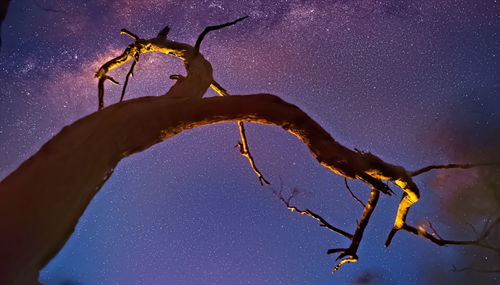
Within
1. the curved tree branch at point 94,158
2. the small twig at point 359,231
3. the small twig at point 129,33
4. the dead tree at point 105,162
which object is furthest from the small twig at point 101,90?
the small twig at point 359,231

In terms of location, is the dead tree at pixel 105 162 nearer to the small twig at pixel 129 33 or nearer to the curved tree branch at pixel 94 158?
the curved tree branch at pixel 94 158

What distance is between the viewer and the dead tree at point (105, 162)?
189cm

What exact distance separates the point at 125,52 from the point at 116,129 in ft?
7.19

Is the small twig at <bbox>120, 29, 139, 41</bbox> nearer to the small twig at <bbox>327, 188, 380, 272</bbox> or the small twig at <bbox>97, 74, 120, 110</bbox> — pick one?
the small twig at <bbox>97, 74, 120, 110</bbox>

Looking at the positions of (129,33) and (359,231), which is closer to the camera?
(359,231)

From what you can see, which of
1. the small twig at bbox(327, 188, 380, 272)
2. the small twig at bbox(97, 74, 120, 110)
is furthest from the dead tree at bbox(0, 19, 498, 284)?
the small twig at bbox(97, 74, 120, 110)

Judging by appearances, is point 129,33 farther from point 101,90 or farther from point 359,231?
point 359,231

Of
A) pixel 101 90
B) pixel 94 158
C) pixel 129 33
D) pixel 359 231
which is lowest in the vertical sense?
pixel 94 158

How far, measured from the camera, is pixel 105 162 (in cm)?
225

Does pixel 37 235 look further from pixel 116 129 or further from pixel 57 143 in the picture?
pixel 116 129

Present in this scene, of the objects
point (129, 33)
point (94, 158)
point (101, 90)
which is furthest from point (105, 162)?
point (129, 33)

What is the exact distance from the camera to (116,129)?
2.36m

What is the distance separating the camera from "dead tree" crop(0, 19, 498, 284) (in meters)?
1.89

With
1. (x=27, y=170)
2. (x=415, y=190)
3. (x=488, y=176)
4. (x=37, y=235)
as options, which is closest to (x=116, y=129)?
(x=27, y=170)
